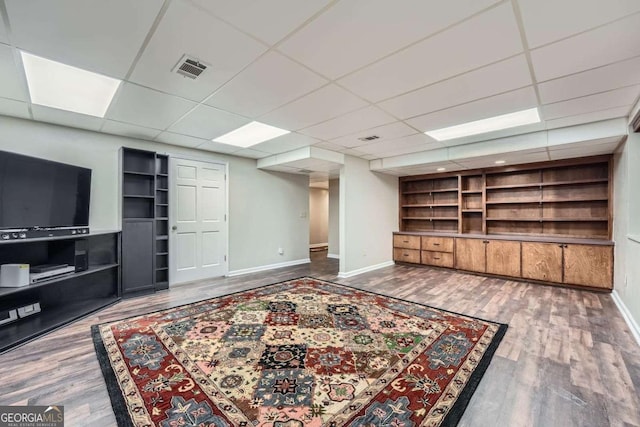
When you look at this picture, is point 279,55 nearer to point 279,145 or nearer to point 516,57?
point 516,57

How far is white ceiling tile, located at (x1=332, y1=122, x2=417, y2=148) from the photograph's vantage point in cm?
350

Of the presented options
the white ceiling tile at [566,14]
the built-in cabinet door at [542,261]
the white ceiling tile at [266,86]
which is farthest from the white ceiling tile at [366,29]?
the built-in cabinet door at [542,261]

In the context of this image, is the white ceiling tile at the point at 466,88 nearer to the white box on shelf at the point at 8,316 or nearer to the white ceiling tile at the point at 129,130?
the white ceiling tile at the point at 129,130

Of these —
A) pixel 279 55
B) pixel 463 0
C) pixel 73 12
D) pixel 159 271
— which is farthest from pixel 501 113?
pixel 159 271

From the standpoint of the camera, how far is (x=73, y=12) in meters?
1.53

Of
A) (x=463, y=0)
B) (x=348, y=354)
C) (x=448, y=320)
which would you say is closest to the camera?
(x=463, y=0)

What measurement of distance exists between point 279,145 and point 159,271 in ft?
9.19

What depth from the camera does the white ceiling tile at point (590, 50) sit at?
64.1 inches

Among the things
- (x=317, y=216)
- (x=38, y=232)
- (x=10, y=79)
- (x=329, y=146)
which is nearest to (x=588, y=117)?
(x=329, y=146)

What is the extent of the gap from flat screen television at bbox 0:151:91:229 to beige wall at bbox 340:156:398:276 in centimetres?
384

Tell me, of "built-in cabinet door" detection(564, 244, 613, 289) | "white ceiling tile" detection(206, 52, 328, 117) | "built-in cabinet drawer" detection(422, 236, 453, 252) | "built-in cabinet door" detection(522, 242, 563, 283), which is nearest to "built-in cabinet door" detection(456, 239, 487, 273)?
"built-in cabinet drawer" detection(422, 236, 453, 252)

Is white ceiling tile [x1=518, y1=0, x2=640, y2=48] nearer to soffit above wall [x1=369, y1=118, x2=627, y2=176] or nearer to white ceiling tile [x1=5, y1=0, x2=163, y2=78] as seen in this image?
white ceiling tile [x1=5, y1=0, x2=163, y2=78]

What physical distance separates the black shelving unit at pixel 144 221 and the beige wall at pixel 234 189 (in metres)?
0.17

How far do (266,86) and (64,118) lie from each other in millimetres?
2698
